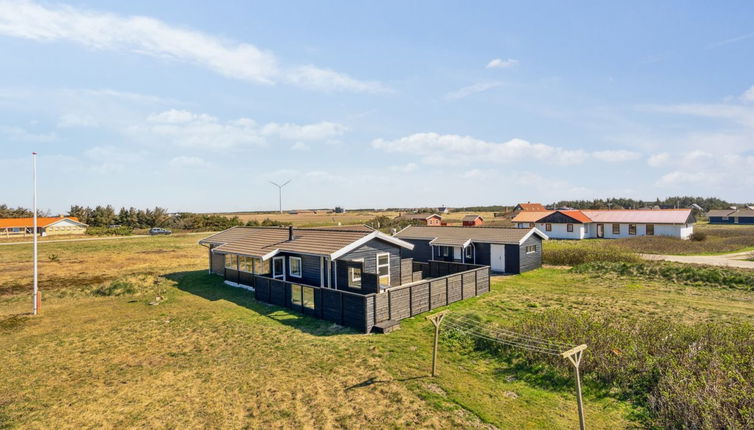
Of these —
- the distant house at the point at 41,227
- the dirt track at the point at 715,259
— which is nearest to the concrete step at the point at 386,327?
the dirt track at the point at 715,259

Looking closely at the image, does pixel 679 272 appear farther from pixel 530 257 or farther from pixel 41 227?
pixel 41 227

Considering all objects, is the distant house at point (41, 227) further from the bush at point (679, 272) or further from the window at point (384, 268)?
the bush at point (679, 272)

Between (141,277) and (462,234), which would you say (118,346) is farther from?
(462,234)

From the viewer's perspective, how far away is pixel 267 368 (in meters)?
12.0

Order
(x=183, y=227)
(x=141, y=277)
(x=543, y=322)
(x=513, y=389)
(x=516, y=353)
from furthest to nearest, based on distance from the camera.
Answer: (x=183, y=227)
(x=141, y=277)
(x=543, y=322)
(x=516, y=353)
(x=513, y=389)

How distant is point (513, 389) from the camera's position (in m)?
10.2

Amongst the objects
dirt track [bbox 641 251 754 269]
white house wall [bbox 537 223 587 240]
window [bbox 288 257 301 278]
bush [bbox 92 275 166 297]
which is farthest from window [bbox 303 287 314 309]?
white house wall [bbox 537 223 587 240]

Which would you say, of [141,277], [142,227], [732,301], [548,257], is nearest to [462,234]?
[548,257]

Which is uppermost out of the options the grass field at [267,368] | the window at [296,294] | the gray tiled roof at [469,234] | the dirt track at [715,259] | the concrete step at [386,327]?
the gray tiled roof at [469,234]

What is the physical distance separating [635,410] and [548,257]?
2747 centimetres

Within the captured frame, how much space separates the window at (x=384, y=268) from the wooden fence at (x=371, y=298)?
3.10m

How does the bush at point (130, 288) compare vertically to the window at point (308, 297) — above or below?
below

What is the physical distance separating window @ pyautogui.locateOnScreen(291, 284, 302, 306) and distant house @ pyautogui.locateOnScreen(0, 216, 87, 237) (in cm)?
8309

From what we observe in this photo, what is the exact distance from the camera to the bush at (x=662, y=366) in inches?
317
